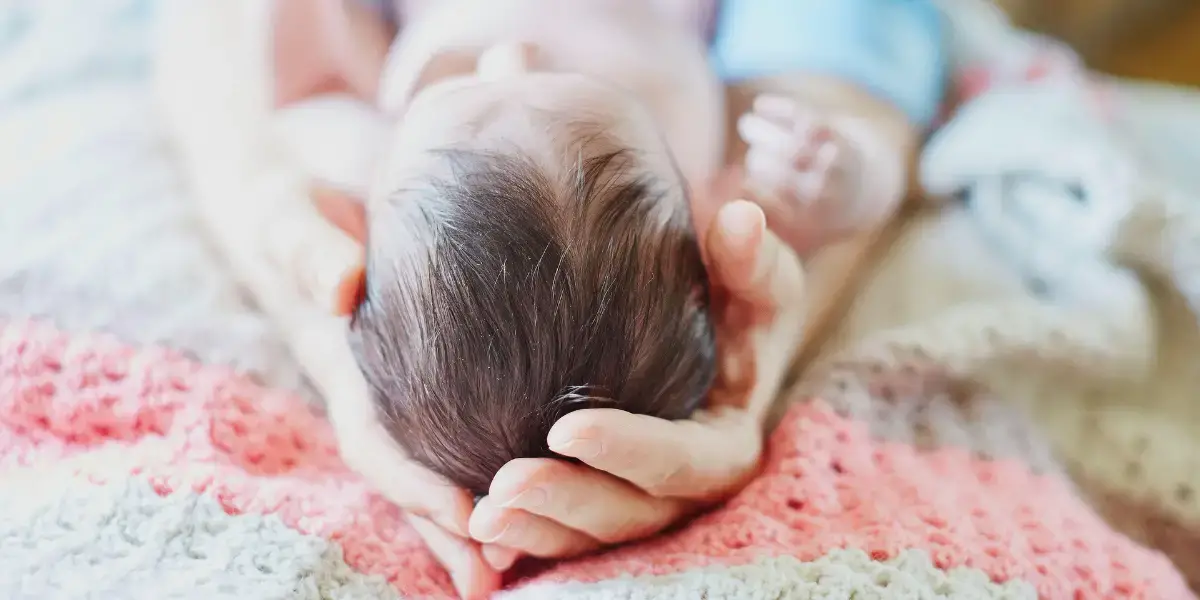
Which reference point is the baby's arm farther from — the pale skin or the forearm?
the forearm

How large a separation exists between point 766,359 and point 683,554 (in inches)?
6.6

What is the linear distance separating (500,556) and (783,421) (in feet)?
0.78

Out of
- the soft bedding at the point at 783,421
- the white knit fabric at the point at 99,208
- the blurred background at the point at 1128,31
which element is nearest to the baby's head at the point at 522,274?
the soft bedding at the point at 783,421

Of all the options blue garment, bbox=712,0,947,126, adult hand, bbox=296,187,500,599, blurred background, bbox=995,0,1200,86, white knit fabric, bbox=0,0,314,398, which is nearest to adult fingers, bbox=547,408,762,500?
adult hand, bbox=296,187,500,599

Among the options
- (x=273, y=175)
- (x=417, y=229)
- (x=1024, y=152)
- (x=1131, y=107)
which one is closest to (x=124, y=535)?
(x=417, y=229)

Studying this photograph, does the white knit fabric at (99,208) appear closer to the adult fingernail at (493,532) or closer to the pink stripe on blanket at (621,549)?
the pink stripe on blanket at (621,549)

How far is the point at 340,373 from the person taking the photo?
0.67 metres

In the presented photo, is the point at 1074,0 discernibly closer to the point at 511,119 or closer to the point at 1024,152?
the point at 1024,152

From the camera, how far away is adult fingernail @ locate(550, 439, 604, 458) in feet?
1.64

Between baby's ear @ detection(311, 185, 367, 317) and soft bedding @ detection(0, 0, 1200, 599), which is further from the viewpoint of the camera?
baby's ear @ detection(311, 185, 367, 317)

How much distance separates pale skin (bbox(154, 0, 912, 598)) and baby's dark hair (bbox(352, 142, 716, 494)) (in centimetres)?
2

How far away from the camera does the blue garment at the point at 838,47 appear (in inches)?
37.1

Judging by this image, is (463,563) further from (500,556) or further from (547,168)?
(547,168)

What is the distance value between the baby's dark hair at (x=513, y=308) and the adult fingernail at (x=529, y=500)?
35mm
